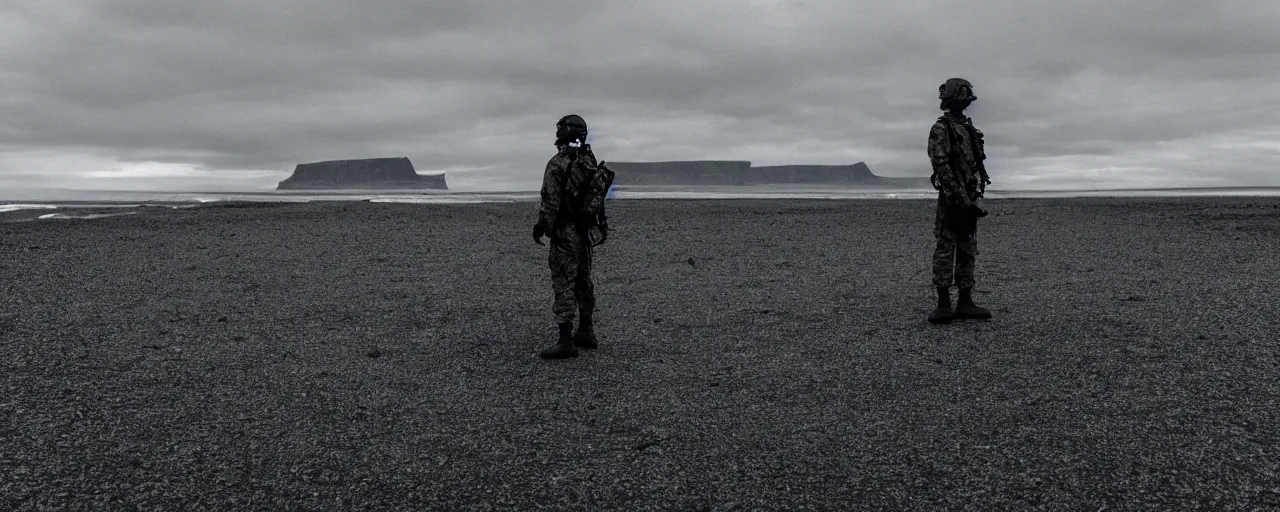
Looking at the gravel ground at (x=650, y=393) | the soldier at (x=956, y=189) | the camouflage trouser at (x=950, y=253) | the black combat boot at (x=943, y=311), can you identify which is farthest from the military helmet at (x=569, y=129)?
the black combat boot at (x=943, y=311)

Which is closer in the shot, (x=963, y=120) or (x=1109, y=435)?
(x=1109, y=435)

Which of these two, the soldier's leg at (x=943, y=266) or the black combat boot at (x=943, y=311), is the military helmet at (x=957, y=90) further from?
the black combat boot at (x=943, y=311)

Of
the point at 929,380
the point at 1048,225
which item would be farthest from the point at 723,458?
the point at 1048,225

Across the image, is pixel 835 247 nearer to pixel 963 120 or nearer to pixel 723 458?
pixel 963 120

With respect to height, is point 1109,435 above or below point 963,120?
below

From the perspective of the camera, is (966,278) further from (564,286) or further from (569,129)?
(569,129)

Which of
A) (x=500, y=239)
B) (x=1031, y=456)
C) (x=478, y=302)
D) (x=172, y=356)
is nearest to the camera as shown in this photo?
(x=1031, y=456)

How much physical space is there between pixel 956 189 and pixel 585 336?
12.9 feet

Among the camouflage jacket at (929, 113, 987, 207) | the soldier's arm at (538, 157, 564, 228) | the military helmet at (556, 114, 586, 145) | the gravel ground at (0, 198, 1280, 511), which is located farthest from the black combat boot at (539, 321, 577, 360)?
the camouflage jacket at (929, 113, 987, 207)

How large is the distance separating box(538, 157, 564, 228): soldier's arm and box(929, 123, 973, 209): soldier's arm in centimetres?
378

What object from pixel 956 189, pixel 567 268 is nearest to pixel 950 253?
pixel 956 189

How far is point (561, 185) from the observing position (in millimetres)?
7160

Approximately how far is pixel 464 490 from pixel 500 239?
1691cm

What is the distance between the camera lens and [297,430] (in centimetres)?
529
